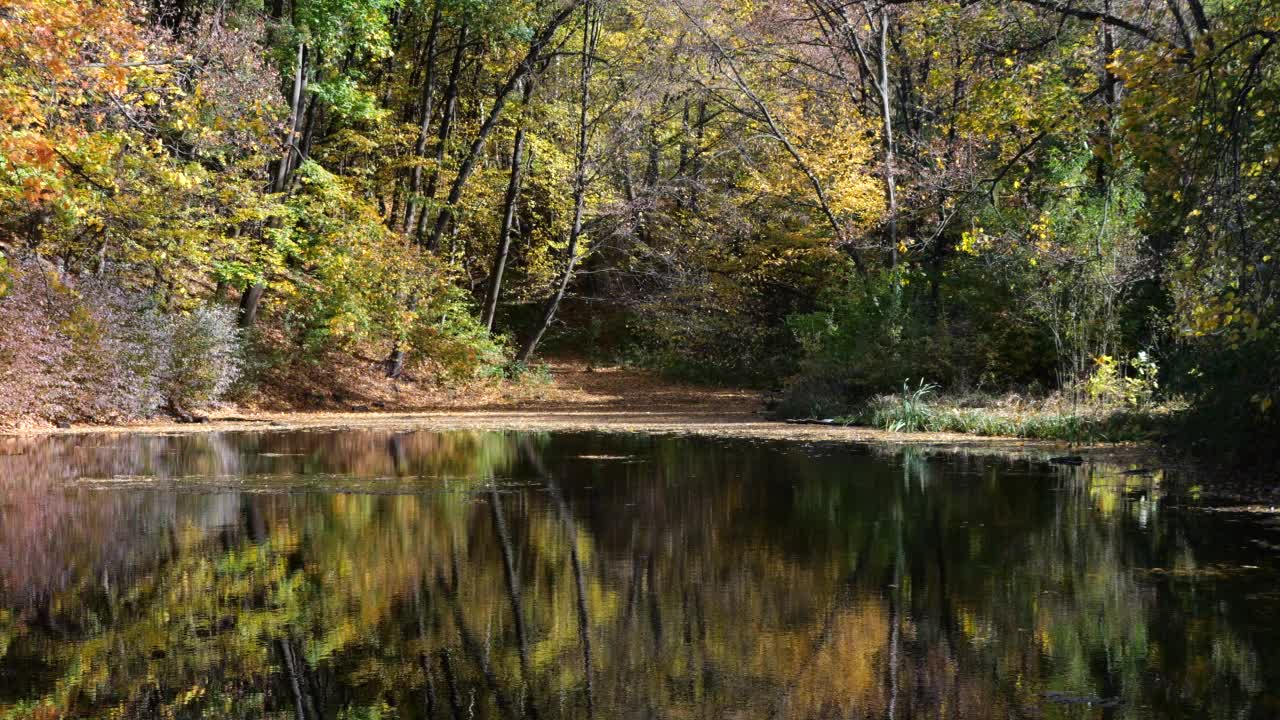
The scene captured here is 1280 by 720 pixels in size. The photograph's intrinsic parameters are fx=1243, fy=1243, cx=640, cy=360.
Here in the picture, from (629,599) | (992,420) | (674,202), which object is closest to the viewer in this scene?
(629,599)

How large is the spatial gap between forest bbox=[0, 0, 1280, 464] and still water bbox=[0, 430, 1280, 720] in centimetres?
215

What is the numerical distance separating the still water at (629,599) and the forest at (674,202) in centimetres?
215

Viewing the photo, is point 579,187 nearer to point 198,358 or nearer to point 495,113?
point 495,113

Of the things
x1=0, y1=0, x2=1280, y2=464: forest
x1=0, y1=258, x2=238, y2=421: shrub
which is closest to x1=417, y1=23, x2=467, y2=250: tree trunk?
x1=0, y1=0, x2=1280, y2=464: forest

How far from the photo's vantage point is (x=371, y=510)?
390 inches

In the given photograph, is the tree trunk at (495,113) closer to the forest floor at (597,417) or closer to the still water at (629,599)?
the forest floor at (597,417)

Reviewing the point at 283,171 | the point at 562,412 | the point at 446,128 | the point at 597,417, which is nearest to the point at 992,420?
the point at 597,417

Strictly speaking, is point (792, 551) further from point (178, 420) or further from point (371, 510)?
point (178, 420)

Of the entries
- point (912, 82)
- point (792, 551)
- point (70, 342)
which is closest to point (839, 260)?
point (912, 82)

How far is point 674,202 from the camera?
118 feet

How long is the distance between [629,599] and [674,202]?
3012 centimetres

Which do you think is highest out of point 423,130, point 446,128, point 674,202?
point 446,128

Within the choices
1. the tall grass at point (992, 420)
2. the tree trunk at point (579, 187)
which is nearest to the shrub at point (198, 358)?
the tree trunk at point (579, 187)

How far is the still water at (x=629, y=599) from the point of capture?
469 centimetres
